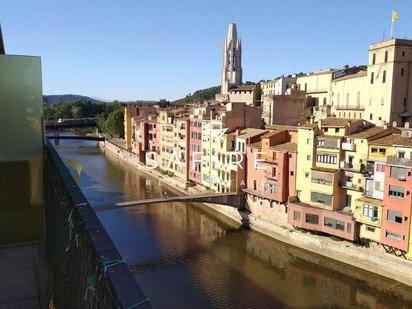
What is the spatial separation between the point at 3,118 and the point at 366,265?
9.03m

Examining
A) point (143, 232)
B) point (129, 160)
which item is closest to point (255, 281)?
point (143, 232)

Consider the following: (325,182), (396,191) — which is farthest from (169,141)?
(396,191)

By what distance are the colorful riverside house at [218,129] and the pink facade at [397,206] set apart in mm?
6249

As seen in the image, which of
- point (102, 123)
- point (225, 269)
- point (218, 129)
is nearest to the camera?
point (225, 269)

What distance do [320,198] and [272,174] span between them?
182 centimetres

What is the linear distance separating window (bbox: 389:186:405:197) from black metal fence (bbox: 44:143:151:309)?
878 centimetres

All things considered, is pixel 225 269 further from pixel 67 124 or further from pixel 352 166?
pixel 67 124

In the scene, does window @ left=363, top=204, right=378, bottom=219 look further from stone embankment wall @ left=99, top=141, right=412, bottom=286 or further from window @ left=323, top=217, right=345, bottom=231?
stone embankment wall @ left=99, top=141, right=412, bottom=286

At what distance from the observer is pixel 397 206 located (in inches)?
370

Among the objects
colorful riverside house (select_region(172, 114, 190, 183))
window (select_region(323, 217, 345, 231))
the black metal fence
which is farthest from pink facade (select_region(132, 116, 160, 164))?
the black metal fence

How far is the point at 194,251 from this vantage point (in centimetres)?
1075

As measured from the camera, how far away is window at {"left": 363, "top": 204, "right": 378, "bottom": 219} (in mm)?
9836

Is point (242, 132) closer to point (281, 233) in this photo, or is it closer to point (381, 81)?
point (281, 233)

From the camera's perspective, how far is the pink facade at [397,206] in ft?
30.2
